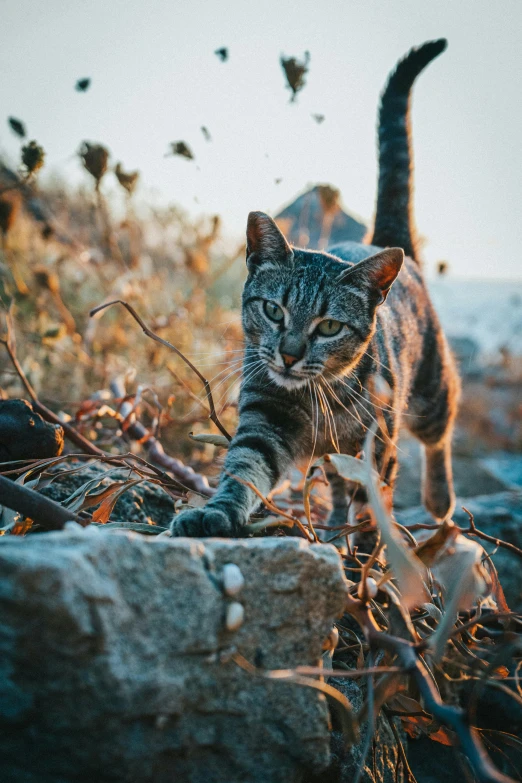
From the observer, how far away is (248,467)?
174 centimetres

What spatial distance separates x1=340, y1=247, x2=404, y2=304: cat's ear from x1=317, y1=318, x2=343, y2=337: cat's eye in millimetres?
163

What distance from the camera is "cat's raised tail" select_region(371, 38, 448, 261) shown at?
9.94 feet

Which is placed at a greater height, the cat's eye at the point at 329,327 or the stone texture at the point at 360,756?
the cat's eye at the point at 329,327

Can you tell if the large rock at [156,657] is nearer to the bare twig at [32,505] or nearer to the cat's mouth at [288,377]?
the bare twig at [32,505]

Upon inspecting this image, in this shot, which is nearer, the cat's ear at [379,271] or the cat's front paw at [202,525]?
the cat's front paw at [202,525]

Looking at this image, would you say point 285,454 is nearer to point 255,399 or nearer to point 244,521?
point 255,399

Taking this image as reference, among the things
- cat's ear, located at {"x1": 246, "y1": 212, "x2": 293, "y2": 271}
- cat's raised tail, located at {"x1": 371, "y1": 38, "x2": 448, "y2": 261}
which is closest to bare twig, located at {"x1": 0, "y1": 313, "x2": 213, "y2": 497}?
cat's ear, located at {"x1": 246, "y1": 212, "x2": 293, "y2": 271}

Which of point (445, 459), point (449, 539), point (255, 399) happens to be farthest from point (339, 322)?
point (445, 459)

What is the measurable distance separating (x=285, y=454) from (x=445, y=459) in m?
1.67

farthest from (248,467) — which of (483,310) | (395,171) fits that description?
(483,310)

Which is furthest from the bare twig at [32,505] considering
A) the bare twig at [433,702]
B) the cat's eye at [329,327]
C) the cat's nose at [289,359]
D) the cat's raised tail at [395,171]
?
the cat's raised tail at [395,171]

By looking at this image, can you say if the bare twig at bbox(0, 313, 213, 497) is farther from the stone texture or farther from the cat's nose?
the stone texture

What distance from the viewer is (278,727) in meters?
0.86

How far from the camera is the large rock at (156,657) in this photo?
2.22ft
